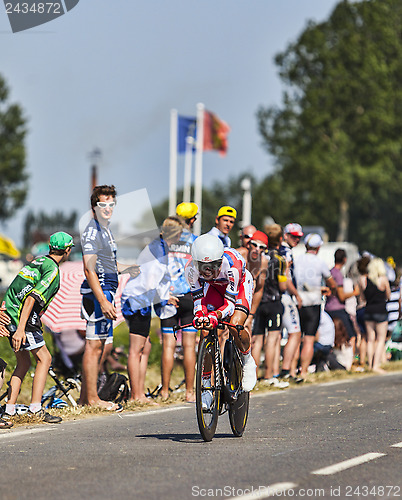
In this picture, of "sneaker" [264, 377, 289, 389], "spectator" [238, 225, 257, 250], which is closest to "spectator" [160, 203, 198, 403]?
"spectator" [238, 225, 257, 250]

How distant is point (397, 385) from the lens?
13.8 m

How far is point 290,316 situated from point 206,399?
636 cm

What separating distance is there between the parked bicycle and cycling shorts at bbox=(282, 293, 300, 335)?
5.59m

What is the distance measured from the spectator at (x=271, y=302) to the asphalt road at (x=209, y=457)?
271cm

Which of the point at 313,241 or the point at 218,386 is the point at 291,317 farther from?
the point at 218,386

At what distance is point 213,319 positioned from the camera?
8109 mm

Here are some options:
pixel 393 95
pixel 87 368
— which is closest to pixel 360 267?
pixel 87 368

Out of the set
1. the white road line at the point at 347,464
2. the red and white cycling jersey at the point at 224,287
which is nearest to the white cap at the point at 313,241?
the red and white cycling jersey at the point at 224,287

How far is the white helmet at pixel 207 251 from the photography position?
26.6 feet

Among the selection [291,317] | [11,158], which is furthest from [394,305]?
[11,158]

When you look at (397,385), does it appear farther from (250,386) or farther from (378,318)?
(250,386)

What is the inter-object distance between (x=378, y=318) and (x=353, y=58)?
Result: 41.7 m

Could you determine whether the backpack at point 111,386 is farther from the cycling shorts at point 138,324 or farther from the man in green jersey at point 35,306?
the man in green jersey at point 35,306

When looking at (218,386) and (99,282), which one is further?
(99,282)
